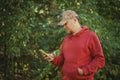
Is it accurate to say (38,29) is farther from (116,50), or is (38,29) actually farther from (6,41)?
(116,50)

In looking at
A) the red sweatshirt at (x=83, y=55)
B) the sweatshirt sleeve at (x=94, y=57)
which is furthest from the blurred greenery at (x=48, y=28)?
the sweatshirt sleeve at (x=94, y=57)

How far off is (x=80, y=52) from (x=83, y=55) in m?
0.05

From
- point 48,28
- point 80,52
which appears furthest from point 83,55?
point 48,28

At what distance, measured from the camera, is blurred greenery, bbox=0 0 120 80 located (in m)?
6.50

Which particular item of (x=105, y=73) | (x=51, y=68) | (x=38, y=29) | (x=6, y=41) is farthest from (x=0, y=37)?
(x=105, y=73)

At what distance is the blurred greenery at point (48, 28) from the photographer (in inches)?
256

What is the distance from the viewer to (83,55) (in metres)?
4.25

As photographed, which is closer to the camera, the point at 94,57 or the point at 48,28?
the point at 94,57

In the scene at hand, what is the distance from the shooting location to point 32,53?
24.9 ft

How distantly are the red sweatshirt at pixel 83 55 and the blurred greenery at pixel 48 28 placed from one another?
1.76 metres

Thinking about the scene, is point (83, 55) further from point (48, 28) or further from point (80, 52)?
point (48, 28)

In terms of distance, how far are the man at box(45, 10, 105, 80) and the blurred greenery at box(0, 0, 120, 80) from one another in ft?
5.82

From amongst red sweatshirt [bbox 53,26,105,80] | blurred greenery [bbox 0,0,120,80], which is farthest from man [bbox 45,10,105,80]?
blurred greenery [bbox 0,0,120,80]

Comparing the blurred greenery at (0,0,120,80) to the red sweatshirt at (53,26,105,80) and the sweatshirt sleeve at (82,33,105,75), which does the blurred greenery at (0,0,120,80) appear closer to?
the red sweatshirt at (53,26,105,80)
